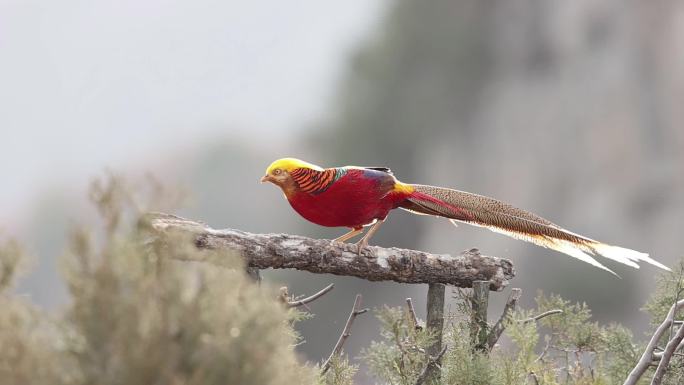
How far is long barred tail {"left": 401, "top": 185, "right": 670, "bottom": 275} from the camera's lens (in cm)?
396

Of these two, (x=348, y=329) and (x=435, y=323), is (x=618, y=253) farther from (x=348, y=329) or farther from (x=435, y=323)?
(x=348, y=329)

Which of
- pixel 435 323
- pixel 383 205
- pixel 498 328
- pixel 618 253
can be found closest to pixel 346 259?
pixel 383 205

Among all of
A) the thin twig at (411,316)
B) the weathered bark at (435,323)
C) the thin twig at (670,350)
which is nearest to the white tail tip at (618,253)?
the thin twig at (670,350)

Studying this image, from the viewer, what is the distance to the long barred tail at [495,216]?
3.96 metres

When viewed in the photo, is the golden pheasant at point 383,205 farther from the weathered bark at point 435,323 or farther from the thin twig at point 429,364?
the thin twig at point 429,364

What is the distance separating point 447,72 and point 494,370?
22987 millimetres

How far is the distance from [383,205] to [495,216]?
48cm

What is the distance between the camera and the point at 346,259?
3582 mm

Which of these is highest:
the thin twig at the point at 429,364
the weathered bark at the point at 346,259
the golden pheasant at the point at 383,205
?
the golden pheasant at the point at 383,205

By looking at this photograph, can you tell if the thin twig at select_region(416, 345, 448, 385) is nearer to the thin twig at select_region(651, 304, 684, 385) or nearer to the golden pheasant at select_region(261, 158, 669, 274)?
the golden pheasant at select_region(261, 158, 669, 274)

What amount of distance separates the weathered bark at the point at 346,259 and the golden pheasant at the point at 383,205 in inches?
4.0

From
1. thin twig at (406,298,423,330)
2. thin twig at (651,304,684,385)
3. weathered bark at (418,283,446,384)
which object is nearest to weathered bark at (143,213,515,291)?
weathered bark at (418,283,446,384)

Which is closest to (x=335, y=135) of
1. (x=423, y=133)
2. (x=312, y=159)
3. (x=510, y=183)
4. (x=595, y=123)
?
(x=312, y=159)

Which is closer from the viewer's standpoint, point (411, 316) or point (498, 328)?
point (411, 316)
